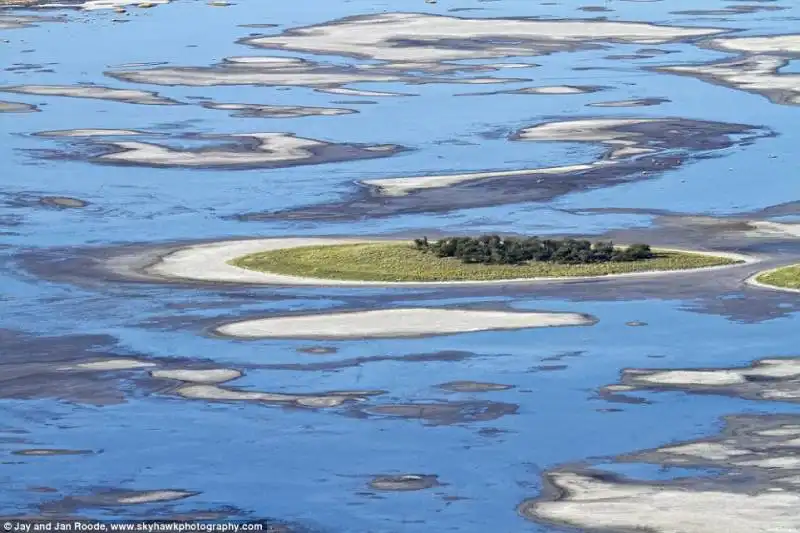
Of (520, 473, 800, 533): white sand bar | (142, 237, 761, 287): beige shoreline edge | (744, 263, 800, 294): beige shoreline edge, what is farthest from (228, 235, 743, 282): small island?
(520, 473, 800, 533): white sand bar

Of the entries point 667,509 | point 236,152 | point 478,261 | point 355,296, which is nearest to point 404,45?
point 236,152

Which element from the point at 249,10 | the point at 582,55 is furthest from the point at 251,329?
the point at 249,10

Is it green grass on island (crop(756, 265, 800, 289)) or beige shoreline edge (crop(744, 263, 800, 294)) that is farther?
green grass on island (crop(756, 265, 800, 289))

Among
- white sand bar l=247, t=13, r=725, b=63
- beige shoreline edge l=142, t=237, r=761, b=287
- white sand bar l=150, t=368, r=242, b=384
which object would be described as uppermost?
white sand bar l=150, t=368, r=242, b=384

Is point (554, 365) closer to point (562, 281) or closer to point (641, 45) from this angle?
point (562, 281)

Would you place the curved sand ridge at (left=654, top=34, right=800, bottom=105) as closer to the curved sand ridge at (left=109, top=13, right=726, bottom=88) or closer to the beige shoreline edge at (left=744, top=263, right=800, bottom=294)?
the curved sand ridge at (left=109, top=13, right=726, bottom=88)

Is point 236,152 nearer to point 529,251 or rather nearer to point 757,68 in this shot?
point 529,251

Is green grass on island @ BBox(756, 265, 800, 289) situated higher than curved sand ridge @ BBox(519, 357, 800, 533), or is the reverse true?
curved sand ridge @ BBox(519, 357, 800, 533)

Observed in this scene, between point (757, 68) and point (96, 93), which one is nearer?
point (96, 93)
